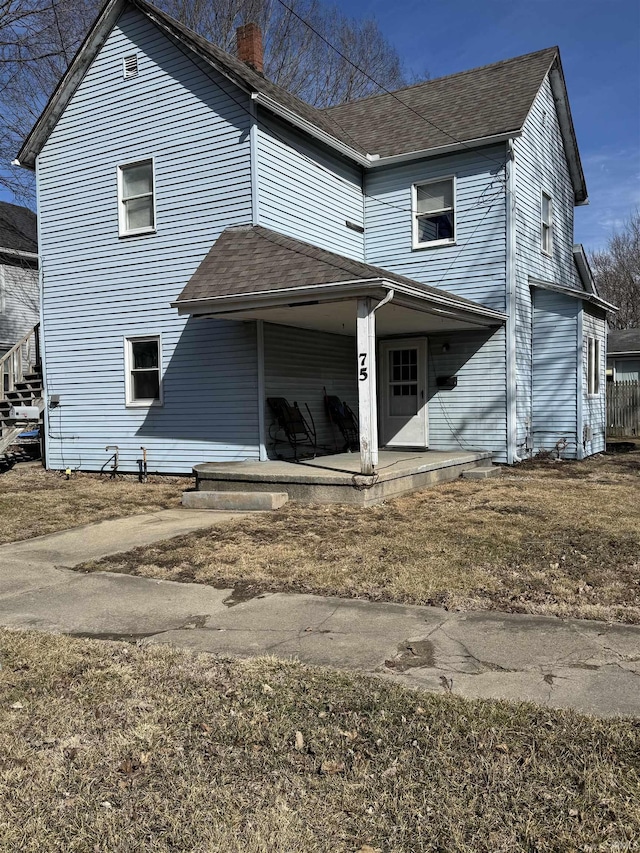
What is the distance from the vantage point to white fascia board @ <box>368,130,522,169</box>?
1263cm

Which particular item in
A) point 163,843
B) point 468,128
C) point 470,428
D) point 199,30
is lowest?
point 163,843

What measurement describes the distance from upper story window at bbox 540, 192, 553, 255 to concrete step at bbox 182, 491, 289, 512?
927 centimetres

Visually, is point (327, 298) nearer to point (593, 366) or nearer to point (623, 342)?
point (593, 366)

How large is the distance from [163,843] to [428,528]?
17.5 ft

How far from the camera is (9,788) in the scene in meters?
2.69

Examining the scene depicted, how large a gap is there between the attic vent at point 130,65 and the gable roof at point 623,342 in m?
19.7

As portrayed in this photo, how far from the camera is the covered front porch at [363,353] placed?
9.04 metres

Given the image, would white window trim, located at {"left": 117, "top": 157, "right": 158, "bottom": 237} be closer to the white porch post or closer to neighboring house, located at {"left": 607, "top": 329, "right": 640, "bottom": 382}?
the white porch post

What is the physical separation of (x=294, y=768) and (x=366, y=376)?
645 centimetres

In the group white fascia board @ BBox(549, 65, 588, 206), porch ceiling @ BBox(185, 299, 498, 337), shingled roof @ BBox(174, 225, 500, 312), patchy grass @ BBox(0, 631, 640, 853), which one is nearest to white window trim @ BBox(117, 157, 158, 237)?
shingled roof @ BBox(174, 225, 500, 312)

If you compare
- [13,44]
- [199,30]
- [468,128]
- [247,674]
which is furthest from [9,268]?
[247,674]

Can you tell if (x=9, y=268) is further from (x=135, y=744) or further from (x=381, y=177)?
(x=135, y=744)

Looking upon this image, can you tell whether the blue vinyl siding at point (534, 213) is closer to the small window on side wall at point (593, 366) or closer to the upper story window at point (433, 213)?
the upper story window at point (433, 213)

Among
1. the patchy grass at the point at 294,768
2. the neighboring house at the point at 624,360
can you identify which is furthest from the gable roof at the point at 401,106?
the neighboring house at the point at 624,360
